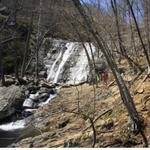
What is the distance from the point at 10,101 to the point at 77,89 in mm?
3223

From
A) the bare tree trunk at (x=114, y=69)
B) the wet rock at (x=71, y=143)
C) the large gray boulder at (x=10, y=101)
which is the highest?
the bare tree trunk at (x=114, y=69)

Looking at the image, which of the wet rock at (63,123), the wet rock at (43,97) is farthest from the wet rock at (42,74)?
the wet rock at (63,123)

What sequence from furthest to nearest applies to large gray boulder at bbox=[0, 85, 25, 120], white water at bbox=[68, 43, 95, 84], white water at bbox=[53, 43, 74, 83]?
white water at bbox=[53, 43, 74, 83]
white water at bbox=[68, 43, 95, 84]
large gray boulder at bbox=[0, 85, 25, 120]

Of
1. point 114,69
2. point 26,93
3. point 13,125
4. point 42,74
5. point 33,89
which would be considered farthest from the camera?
point 42,74

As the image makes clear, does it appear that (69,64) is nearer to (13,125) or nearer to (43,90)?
(43,90)

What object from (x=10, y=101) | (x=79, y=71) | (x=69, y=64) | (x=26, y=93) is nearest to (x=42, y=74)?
(x=69, y=64)

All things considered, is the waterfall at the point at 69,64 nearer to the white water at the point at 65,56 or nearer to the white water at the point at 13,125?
the white water at the point at 65,56

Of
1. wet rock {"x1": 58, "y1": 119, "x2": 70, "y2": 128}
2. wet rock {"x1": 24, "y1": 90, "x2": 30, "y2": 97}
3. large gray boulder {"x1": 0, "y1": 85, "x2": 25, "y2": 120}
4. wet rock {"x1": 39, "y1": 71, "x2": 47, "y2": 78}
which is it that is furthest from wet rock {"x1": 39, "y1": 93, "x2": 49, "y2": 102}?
wet rock {"x1": 39, "y1": 71, "x2": 47, "y2": 78}

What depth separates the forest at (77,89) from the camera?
10766mm

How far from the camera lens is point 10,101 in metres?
19.4

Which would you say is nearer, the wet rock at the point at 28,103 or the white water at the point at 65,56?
the wet rock at the point at 28,103

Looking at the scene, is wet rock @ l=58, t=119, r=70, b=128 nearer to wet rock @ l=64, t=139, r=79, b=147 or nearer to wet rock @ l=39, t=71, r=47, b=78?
wet rock @ l=64, t=139, r=79, b=147

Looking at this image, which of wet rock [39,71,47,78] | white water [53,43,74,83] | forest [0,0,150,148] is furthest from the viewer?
wet rock [39,71,47,78]

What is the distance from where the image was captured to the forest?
1077cm
